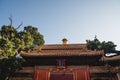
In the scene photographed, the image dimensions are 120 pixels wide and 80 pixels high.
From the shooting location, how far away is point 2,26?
18312 millimetres

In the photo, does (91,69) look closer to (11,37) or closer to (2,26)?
(11,37)

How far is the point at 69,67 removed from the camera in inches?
622

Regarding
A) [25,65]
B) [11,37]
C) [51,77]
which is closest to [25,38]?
→ [11,37]

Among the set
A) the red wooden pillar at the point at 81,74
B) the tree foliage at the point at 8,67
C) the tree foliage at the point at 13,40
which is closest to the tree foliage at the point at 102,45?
the red wooden pillar at the point at 81,74

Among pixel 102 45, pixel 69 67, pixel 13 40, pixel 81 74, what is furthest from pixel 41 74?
pixel 102 45

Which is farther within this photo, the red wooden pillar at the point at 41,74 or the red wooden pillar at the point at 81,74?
the red wooden pillar at the point at 41,74

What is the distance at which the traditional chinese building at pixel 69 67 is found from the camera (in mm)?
15203

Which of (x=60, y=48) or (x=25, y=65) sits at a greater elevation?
(x=60, y=48)

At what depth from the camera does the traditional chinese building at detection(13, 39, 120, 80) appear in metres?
15.2

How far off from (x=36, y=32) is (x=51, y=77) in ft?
34.2

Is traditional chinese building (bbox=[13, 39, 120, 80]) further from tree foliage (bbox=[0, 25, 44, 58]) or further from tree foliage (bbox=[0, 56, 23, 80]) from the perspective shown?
tree foliage (bbox=[0, 25, 44, 58])

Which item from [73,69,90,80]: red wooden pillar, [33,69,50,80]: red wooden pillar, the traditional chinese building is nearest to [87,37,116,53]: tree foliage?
the traditional chinese building

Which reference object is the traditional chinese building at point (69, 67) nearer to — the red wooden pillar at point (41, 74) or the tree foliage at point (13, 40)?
the red wooden pillar at point (41, 74)

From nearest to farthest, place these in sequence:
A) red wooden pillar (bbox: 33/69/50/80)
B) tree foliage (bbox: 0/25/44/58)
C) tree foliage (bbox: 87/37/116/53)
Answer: tree foliage (bbox: 0/25/44/58), red wooden pillar (bbox: 33/69/50/80), tree foliage (bbox: 87/37/116/53)
